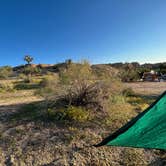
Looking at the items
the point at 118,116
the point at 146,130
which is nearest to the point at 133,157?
the point at 118,116

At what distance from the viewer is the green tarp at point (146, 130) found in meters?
1.29

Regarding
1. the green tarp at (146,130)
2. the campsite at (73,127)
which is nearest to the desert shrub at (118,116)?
the campsite at (73,127)

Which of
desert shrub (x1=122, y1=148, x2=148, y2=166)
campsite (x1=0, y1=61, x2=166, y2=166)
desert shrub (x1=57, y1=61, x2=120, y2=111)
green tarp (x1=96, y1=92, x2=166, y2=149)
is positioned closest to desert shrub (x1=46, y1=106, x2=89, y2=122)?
campsite (x1=0, y1=61, x2=166, y2=166)

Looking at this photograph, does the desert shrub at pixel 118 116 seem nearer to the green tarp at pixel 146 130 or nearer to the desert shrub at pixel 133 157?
the desert shrub at pixel 133 157

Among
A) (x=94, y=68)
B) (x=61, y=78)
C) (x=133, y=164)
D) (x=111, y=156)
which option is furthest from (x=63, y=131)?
(x=94, y=68)

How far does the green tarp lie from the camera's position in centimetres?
129

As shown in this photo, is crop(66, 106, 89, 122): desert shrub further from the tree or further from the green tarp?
the tree

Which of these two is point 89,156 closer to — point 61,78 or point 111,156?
point 111,156

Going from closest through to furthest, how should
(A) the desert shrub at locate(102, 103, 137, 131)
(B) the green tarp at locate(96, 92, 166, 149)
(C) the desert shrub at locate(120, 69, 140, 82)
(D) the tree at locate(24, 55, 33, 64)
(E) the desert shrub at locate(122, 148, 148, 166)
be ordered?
(B) the green tarp at locate(96, 92, 166, 149)
(E) the desert shrub at locate(122, 148, 148, 166)
(A) the desert shrub at locate(102, 103, 137, 131)
(C) the desert shrub at locate(120, 69, 140, 82)
(D) the tree at locate(24, 55, 33, 64)

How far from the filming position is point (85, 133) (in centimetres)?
433

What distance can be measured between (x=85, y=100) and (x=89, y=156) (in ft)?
8.89

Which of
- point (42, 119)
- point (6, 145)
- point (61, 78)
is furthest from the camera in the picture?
point (61, 78)

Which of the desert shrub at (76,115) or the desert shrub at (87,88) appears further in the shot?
the desert shrub at (87,88)

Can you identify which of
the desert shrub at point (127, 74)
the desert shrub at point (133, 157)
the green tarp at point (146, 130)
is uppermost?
the desert shrub at point (127, 74)
